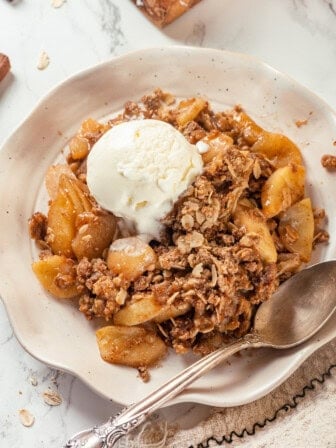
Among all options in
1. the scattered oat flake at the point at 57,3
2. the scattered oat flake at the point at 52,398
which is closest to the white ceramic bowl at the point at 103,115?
the scattered oat flake at the point at 52,398

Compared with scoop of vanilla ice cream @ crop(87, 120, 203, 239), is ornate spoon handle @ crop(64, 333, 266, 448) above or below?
below

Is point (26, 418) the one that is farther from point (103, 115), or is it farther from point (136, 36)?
point (136, 36)

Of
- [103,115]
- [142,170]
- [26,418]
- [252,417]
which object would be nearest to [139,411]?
[252,417]

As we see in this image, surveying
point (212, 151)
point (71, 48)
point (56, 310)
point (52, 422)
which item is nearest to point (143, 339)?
point (56, 310)

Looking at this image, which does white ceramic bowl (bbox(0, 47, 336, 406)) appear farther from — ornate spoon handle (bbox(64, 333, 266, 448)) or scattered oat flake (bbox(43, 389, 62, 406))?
scattered oat flake (bbox(43, 389, 62, 406))

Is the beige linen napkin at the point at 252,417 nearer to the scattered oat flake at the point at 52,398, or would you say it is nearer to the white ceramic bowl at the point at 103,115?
the white ceramic bowl at the point at 103,115

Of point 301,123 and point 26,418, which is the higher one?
point 301,123

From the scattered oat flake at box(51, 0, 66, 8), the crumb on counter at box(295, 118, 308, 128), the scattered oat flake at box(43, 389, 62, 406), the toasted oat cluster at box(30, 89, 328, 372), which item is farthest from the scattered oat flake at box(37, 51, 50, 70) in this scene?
the scattered oat flake at box(43, 389, 62, 406)

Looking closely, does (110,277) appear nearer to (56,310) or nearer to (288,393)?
(56,310)
